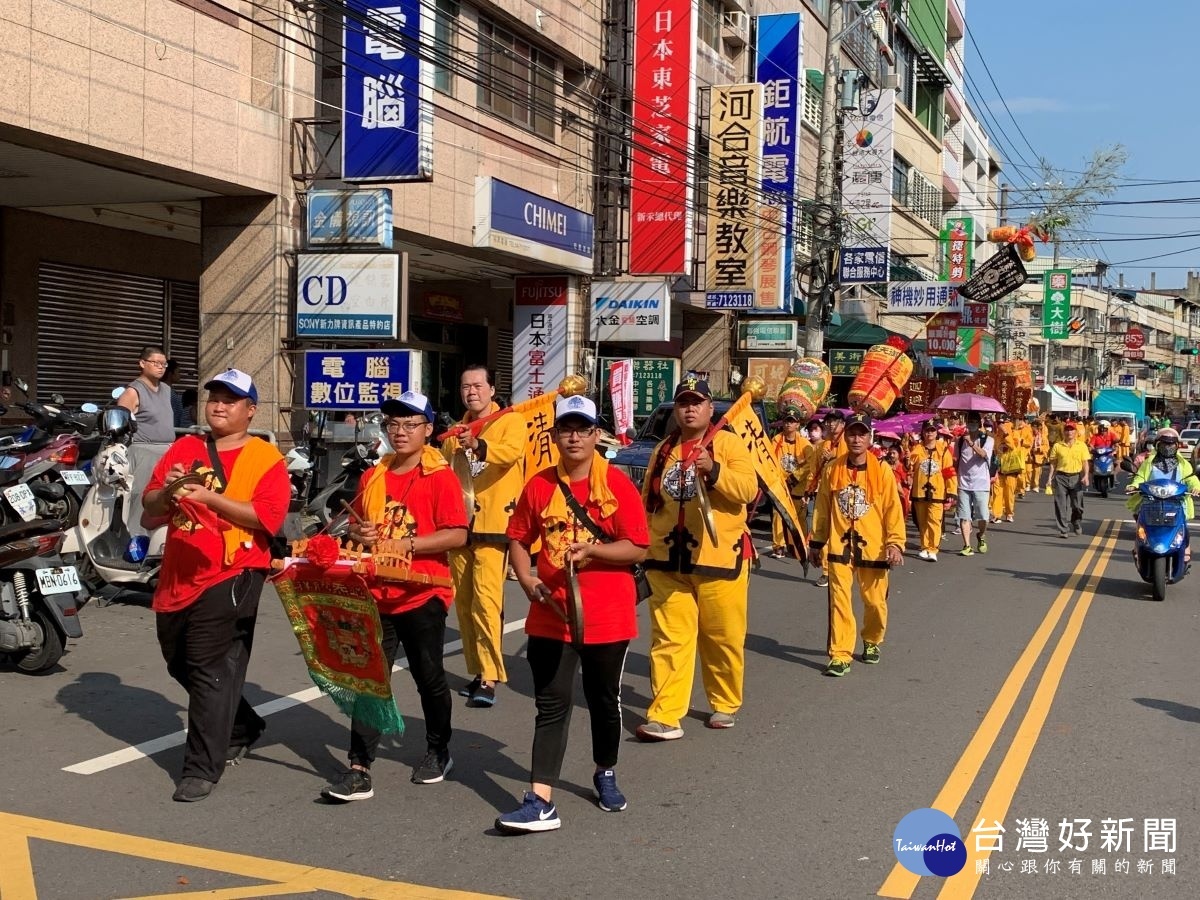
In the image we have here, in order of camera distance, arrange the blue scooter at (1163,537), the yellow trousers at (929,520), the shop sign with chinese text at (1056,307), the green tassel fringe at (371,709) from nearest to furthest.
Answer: the green tassel fringe at (371,709) → the blue scooter at (1163,537) → the yellow trousers at (929,520) → the shop sign with chinese text at (1056,307)

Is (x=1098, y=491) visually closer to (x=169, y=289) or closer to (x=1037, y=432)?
(x=1037, y=432)

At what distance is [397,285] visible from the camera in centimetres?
1519

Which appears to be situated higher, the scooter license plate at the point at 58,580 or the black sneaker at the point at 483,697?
the scooter license plate at the point at 58,580

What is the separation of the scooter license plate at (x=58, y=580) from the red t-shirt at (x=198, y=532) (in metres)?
2.32

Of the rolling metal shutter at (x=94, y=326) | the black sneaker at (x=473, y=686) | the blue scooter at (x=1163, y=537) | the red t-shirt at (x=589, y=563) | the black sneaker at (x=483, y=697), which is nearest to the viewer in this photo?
the red t-shirt at (x=589, y=563)

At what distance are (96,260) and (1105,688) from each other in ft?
46.1

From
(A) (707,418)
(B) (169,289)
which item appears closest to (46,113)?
(B) (169,289)

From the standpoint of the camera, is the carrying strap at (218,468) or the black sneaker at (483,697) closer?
the carrying strap at (218,468)

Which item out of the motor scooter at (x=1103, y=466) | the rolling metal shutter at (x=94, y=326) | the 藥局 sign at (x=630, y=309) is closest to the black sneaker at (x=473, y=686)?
the rolling metal shutter at (x=94, y=326)

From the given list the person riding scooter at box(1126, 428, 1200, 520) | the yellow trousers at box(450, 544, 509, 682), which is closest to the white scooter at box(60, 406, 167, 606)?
the yellow trousers at box(450, 544, 509, 682)

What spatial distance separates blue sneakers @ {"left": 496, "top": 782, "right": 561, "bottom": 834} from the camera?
479 cm

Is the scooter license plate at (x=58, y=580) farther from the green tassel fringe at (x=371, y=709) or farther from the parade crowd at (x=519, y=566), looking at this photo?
the green tassel fringe at (x=371, y=709)

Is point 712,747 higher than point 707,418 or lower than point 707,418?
lower

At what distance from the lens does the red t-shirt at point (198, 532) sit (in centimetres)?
516
